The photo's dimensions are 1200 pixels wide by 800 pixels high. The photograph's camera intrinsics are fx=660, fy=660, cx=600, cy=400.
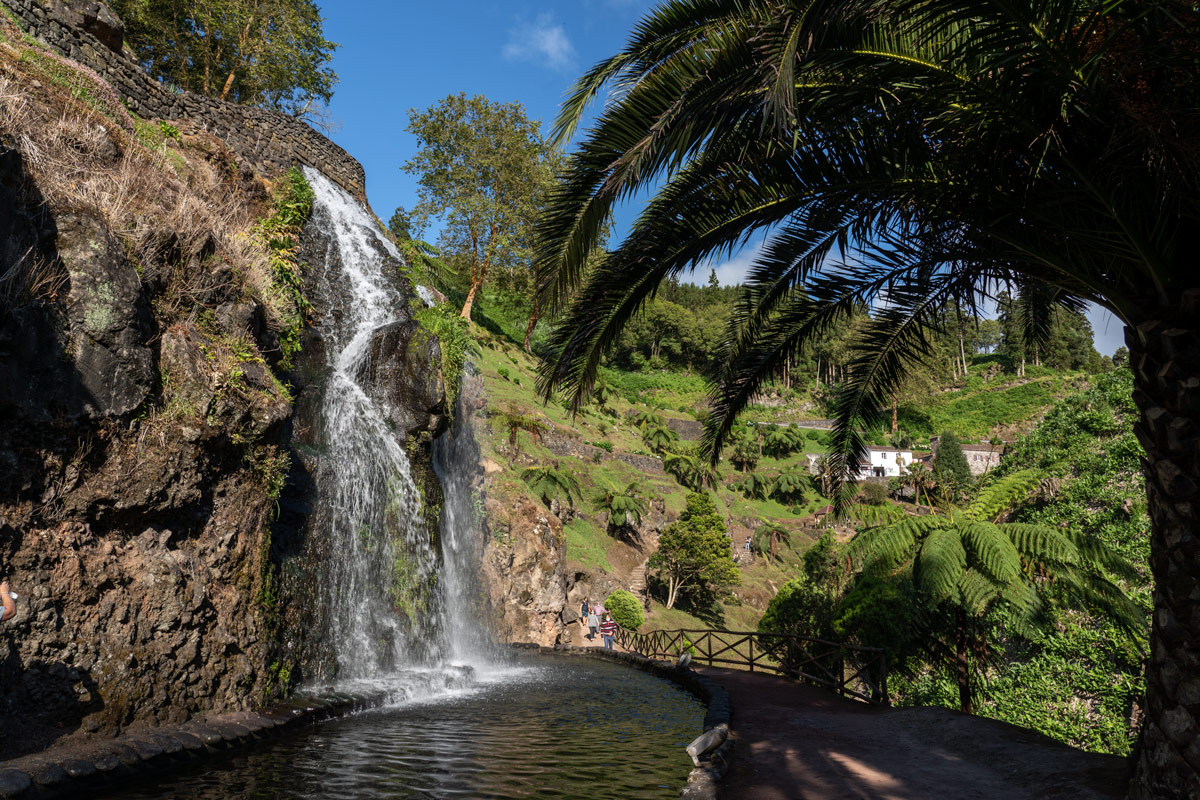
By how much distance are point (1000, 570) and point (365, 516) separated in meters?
11.8

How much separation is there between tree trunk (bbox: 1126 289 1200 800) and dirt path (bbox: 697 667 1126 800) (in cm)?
128

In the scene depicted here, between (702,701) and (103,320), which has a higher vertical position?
(103,320)

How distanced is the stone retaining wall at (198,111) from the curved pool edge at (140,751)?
13.5 metres

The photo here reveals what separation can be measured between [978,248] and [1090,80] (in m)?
1.83

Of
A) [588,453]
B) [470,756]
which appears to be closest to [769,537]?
[588,453]

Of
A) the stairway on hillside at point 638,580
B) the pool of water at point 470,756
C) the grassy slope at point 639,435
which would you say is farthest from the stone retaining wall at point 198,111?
the stairway on hillside at point 638,580

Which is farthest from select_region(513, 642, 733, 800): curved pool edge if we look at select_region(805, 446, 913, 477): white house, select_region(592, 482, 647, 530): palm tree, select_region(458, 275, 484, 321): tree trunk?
select_region(805, 446, 913, 477): white house

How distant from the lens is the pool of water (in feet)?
18.4

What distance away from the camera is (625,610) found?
31.4m

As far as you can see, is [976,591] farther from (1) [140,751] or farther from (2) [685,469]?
(2) [685,469]

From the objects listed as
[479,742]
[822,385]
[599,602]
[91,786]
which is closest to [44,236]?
[91,786]

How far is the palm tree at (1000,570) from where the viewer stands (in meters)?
12.0

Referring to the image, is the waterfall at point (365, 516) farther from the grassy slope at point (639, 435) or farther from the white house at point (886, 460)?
the white house at point (886, 460)

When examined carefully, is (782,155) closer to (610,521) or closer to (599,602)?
(599,602)
